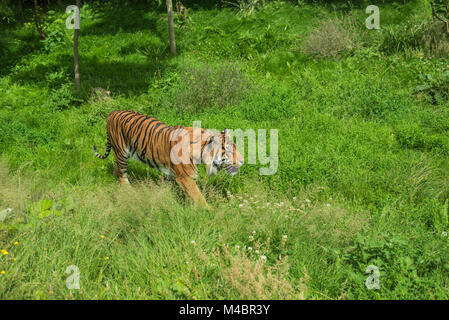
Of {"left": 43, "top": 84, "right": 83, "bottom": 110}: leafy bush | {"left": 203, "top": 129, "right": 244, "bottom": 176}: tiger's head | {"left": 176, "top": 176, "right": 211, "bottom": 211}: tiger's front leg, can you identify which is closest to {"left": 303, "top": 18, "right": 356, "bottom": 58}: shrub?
{"left": 43, "top": 84, "right": 83, "bottom": 110}: leafy bush

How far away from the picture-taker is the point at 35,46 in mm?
11508

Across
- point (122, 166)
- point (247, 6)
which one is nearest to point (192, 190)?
point (122, 166)

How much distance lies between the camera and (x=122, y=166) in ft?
17.0

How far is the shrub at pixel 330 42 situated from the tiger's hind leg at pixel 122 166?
5.86m

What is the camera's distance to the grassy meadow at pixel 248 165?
3100mm

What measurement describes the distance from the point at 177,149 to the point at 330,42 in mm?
6260

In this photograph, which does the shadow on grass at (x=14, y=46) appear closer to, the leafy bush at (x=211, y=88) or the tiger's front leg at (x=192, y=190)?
the leafy bush at (x=211, y=88)

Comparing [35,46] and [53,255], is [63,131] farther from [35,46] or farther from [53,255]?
[35,46]

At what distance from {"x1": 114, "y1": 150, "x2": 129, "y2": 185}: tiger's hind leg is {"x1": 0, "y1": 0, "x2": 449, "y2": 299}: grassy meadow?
19 cm

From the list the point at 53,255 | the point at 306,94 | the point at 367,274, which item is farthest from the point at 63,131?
the point at 367,274

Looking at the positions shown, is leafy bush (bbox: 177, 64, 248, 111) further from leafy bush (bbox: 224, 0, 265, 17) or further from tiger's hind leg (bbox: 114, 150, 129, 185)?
leafy bush (bbox: 224, 0, 265, 17)

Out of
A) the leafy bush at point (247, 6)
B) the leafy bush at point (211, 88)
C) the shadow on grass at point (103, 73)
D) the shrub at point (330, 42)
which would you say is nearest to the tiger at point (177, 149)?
the leafy bush at point (211, 88)

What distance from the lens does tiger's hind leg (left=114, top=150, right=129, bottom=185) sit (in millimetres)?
5145
